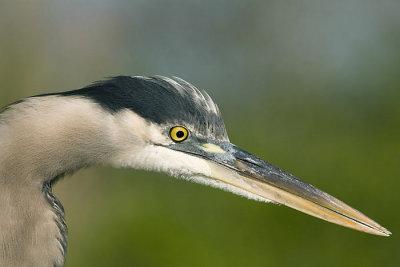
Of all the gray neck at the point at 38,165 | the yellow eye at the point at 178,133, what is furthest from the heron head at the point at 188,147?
the gray neck at the point at 38,165

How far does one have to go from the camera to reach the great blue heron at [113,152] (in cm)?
184

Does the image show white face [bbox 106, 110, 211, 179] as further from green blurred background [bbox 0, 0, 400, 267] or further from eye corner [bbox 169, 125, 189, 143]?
green blurred background [bbox 0, 0, 400, 267]

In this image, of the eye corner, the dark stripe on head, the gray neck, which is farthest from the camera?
the eye corner

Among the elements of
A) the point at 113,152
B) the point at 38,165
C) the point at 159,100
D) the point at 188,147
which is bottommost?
the point at 38,165

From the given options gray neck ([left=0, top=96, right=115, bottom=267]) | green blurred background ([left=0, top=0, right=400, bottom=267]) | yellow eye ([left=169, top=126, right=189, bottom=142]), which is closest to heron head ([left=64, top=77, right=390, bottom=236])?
yellow eye ([left=169, top=126, right=189, bottom=142])

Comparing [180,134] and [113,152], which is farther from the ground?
[180,134]

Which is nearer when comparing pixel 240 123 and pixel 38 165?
pixel 38 165

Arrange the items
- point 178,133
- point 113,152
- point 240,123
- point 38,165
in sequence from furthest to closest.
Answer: point 240,123 < point 178,133 < point 113,152 < point 38,165

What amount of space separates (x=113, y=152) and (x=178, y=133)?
263 mm

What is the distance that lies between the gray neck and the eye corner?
0.28 meters

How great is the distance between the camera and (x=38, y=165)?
6.14 feet

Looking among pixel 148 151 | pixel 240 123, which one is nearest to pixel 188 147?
pixel 148 151

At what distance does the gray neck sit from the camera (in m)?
1.82

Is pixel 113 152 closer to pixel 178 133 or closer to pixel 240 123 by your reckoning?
pixel 178 133
